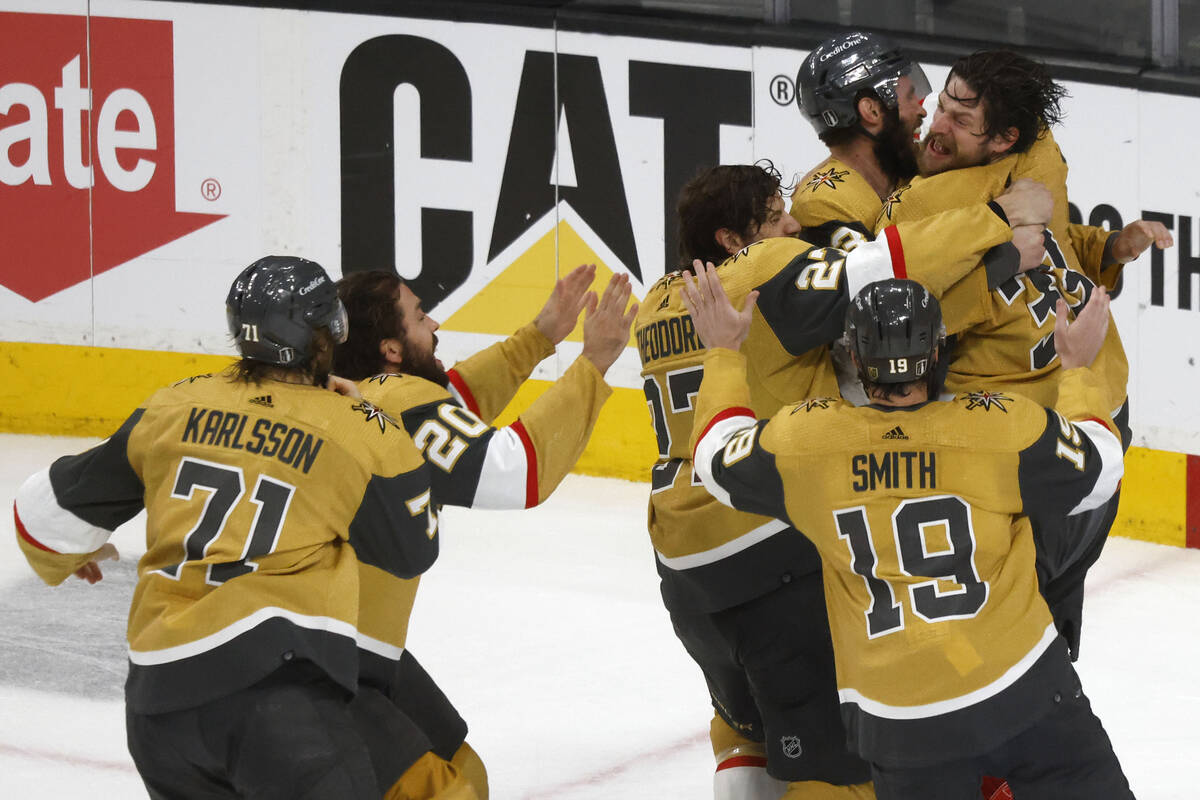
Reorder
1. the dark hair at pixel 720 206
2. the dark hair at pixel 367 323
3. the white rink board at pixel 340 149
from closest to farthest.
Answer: the dark hair at pixel 720 206 < the dark hair at pixel 367 323 < the white rink board at pixel 340 149

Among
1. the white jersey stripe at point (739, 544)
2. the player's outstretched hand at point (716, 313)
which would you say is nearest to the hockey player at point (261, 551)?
the player's outstretched hand at point (716, 313)

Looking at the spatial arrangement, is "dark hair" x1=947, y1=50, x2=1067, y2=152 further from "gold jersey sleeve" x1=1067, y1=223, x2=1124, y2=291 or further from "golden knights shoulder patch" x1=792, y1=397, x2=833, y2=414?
"golden knights shoulder patch" x1=792, y1=397, x2=833, y2=414

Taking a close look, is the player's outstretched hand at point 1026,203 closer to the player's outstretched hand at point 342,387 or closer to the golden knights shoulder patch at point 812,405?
the golden knights shoulder patch at point 812,405

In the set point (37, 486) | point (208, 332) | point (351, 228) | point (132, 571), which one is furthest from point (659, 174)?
point (37, 486)

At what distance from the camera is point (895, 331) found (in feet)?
8.98

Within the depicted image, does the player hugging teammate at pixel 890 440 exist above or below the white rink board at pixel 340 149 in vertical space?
below

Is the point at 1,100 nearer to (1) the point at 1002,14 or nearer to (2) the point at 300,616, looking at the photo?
(1) the point at 1002,14

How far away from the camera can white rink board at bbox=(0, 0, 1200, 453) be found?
6.74m

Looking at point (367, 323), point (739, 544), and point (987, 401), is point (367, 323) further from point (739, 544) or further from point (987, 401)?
point (987, 401)

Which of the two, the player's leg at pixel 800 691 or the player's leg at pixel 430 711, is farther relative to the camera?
the player's leg at pixel 430 711

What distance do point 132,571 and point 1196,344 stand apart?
3.64 metres

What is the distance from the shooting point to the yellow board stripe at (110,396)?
6.94 meters

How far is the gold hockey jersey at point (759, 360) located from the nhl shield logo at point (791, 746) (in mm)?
269

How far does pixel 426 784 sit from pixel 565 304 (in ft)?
3.41
